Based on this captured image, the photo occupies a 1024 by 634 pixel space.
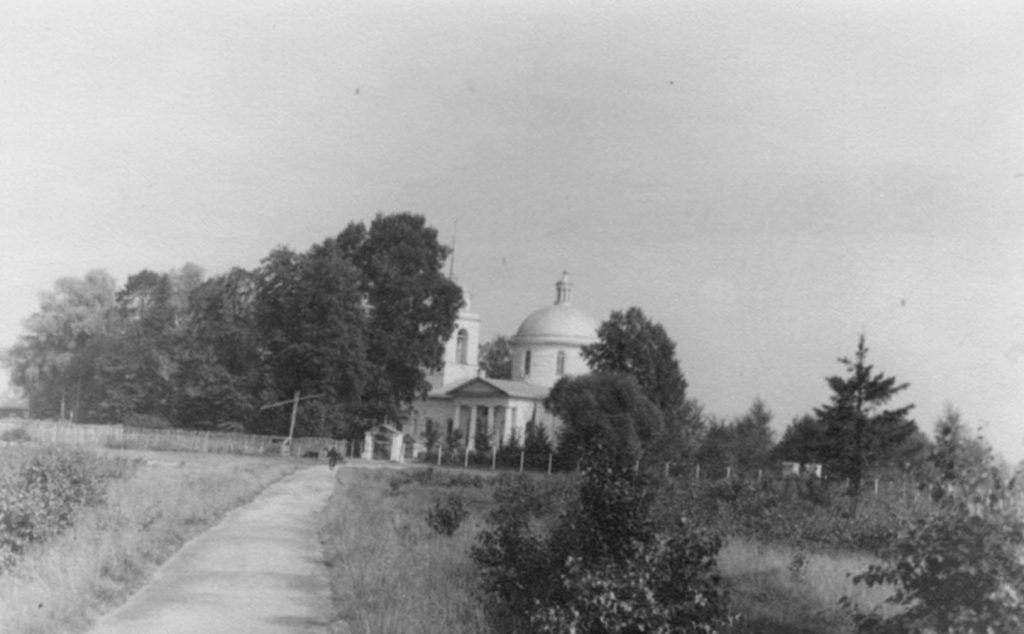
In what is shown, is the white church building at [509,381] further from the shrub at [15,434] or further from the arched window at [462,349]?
the shrub at [15,434]

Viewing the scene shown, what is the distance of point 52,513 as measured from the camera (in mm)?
15539

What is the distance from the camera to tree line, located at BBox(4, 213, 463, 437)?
57.2 meters

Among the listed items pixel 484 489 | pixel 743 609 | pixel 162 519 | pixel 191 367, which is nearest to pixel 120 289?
pixel 191 367

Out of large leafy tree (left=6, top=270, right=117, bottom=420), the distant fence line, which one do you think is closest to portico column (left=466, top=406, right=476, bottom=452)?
the distant fence line

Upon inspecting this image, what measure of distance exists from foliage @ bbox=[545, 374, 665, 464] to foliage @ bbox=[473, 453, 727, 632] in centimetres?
4149

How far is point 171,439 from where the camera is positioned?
5359 cm

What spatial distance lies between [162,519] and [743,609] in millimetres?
9694

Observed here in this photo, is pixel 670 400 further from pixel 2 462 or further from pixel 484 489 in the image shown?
pixel 2 462

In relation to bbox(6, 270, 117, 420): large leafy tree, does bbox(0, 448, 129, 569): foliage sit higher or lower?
lower

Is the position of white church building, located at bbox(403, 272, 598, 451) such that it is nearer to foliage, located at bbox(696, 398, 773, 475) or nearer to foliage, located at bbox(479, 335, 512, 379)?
foliage, located at bbox(696, 398, 773, 475)

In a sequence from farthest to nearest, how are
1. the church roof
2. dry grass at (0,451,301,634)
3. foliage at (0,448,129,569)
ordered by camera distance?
the church roof → foliage at (0,448,129,569) → dry grass at (0,451,301,634)

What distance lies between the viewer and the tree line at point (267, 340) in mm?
57250

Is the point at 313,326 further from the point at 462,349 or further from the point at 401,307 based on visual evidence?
the point at 462,349

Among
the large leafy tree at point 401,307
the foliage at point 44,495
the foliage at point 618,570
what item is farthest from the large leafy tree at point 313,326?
Answer: the foliage at point 618,570
